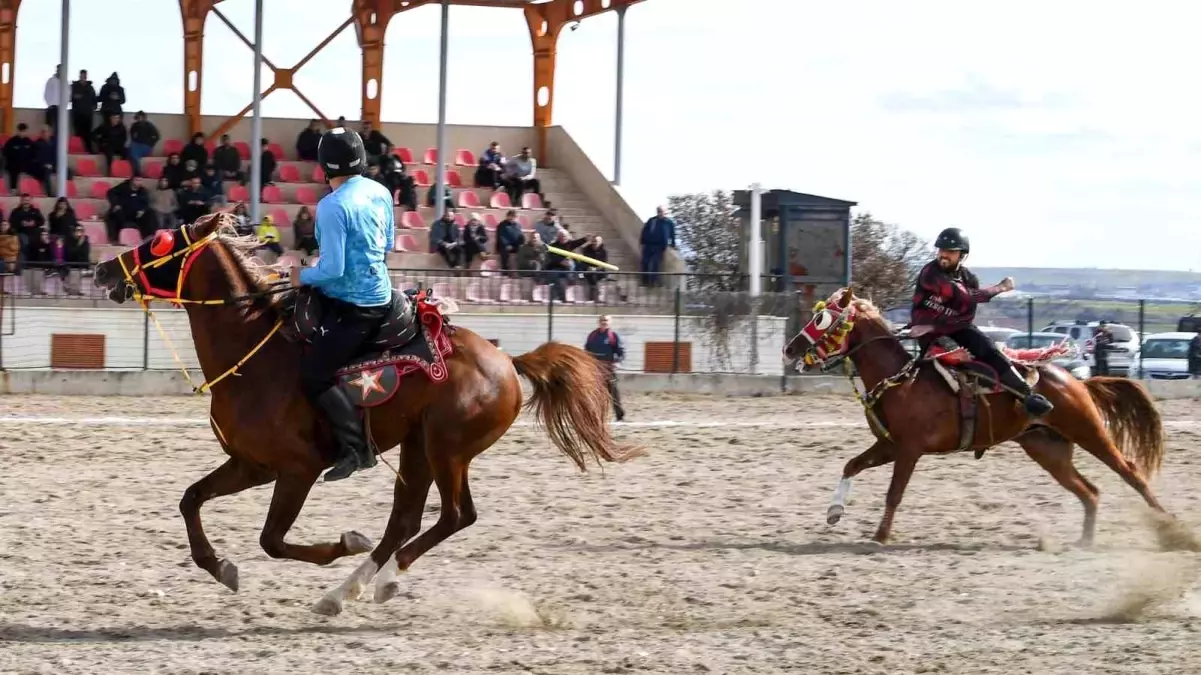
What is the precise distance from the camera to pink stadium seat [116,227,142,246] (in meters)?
22.1

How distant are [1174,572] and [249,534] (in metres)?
5.42

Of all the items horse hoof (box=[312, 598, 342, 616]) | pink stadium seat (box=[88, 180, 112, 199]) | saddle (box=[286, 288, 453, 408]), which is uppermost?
pink stadium seat (box=[88, 180, 112, 199])

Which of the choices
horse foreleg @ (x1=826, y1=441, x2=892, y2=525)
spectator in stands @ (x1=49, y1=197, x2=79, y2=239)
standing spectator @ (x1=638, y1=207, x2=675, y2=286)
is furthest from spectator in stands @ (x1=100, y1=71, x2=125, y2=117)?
horse foreleg @ (x1=826, y1=441, x2=892, y2=525)

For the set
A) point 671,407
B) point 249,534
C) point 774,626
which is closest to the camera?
point 774,626

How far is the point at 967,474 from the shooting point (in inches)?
513

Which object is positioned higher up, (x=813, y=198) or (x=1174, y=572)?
(x=813, y=198)

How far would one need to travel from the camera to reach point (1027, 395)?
10.3 m

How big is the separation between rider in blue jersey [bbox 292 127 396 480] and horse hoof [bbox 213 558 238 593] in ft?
2.12

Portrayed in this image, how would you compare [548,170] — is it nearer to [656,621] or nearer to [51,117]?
[51,117]

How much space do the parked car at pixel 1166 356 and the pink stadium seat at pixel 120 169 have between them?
15.4 meters

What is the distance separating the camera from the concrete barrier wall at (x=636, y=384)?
19109mm

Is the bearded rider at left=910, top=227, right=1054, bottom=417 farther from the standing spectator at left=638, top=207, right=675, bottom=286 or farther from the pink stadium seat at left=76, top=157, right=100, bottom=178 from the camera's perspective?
the pink stadium seat at left=76, top=157, right=100, bottom=178

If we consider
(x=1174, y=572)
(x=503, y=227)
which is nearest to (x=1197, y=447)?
(x=1174, y=572)

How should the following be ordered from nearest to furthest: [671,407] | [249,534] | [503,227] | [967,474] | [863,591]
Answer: [863,591]
[249,534]
[967,474]
[671,407]
[503,227]
